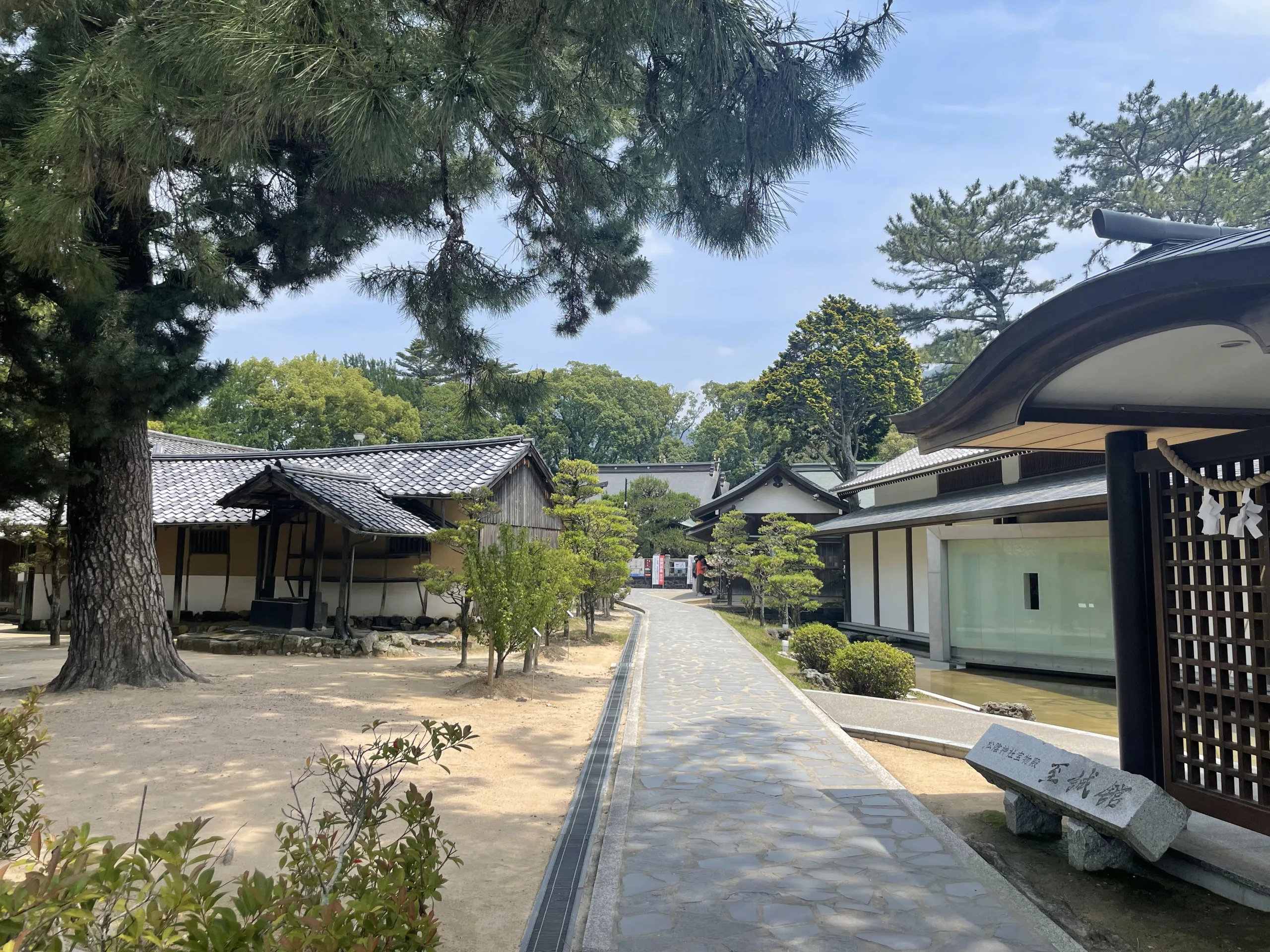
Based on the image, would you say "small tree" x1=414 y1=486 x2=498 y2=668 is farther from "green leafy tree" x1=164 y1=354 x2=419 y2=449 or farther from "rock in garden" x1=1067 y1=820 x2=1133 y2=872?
"green leafy tree" x1=164 y1=354 x2=419 y2=449

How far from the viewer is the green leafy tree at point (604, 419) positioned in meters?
45.3

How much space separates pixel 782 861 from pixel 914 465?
16.1 meters

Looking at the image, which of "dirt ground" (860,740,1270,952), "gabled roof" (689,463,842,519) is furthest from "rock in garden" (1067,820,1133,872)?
"gabled roof" (689,463,842,519)

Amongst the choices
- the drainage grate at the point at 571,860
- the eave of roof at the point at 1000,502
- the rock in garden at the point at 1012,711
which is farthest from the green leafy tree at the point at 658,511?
the drainage grate at the point at 571,860

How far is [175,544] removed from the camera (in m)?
17.4

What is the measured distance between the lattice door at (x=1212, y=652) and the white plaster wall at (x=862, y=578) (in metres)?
15.0

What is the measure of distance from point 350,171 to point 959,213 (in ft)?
97.5

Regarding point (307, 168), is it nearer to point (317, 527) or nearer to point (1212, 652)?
point (317, 527)

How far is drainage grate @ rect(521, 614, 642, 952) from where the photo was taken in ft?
11.4

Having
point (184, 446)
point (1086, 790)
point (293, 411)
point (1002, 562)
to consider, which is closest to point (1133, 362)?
point (1086, 790)

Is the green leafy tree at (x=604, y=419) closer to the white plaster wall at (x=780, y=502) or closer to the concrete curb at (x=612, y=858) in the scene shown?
the white plaster wall at (x=780, y=502)

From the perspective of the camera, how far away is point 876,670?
399 inches

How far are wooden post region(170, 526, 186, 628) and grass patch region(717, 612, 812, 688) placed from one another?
12174 mm

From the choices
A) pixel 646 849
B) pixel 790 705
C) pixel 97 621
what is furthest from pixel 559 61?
pixel 97 621
